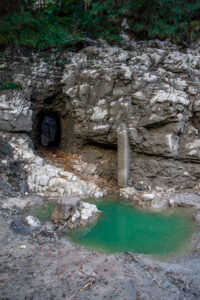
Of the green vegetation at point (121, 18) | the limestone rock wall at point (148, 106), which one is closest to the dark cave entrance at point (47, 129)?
the limestone rock wall at point (148, 106)

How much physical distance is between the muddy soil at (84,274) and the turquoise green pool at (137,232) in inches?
25.9

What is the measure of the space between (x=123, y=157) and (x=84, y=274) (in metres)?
5.96

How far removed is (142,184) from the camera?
362 inches

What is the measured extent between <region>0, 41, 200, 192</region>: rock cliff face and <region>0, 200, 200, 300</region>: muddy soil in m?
4.70

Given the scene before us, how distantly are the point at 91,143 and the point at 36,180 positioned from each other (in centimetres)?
319

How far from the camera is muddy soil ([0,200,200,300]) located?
3152mm

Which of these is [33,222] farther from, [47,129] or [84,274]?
[47,129]

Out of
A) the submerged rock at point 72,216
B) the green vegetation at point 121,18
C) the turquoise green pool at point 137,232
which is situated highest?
the green vegetation at point 121,18

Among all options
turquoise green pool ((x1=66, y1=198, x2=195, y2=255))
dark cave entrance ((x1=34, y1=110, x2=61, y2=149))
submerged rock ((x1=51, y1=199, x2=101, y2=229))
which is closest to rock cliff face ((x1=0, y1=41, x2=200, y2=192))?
dark cave entrance ((x1=34, y1=110, x2=61, y2=149))

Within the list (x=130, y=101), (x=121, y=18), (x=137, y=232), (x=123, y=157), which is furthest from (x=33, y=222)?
(x=121, y=18)

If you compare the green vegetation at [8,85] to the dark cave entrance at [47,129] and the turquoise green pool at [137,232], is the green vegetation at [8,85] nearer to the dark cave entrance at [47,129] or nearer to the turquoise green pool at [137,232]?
the dark cave entrance at [47,129]

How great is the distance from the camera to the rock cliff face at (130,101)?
875 cm

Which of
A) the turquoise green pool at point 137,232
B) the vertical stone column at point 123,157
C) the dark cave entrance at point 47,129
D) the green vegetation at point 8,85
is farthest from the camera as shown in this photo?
the dark cave entrance at point 47,129

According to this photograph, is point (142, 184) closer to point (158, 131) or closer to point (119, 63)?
point (158, 131)
